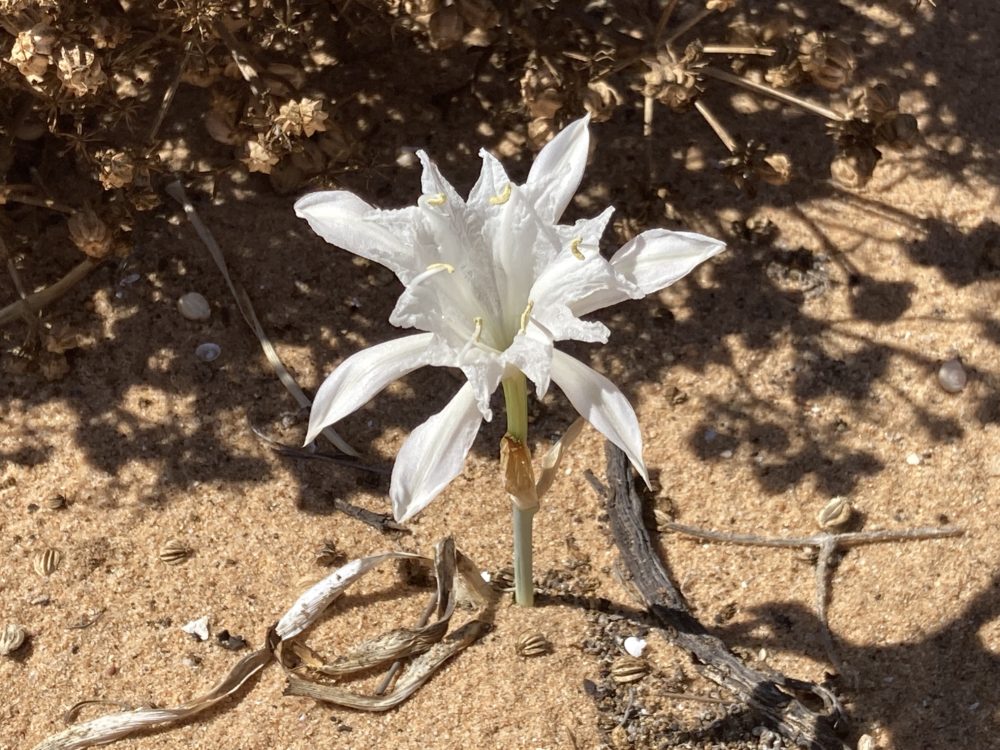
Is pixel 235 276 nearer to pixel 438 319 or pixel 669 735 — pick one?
pixel 438 319

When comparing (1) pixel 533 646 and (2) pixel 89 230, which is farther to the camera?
(2) pixel 89 230

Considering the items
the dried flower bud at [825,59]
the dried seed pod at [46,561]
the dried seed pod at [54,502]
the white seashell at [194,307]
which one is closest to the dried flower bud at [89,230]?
the white seashell at [194,307]

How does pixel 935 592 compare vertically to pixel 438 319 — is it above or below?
below

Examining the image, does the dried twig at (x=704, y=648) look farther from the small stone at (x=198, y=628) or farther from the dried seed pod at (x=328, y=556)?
the small stone at (x=198, y=628)

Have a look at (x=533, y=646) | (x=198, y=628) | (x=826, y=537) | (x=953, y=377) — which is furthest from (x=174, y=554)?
(x=953, y=377)

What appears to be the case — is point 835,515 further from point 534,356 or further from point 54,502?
point 54,502

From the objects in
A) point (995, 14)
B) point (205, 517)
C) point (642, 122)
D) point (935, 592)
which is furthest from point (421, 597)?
point (995, 14)

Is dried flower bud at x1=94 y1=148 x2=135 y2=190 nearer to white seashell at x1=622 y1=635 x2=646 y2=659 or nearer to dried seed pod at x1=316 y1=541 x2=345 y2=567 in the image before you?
dried seed pod at x1=316 y1=541 x2=345 y2=567
